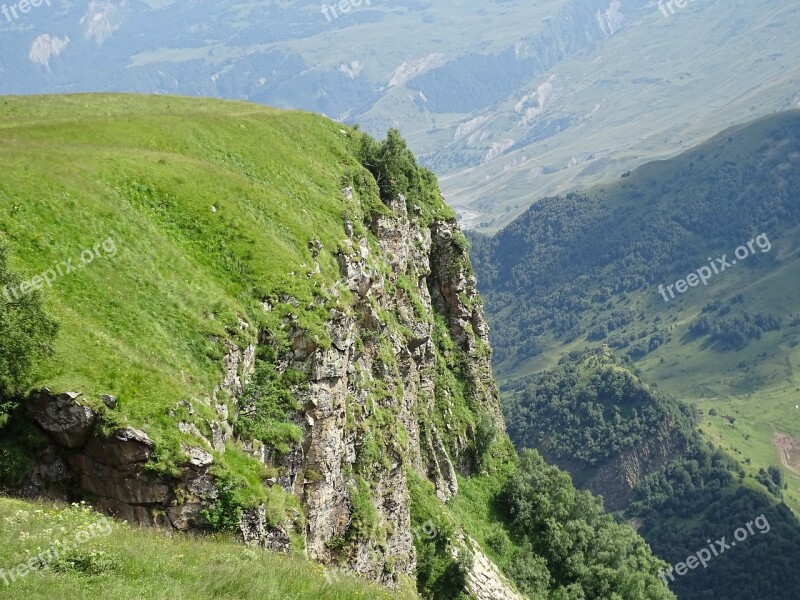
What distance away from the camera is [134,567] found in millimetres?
23984

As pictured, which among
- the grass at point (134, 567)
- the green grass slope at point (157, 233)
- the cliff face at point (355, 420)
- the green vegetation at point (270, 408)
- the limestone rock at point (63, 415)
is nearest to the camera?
the grass at point (134, 567)

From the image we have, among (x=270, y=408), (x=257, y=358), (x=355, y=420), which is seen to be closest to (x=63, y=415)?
(x=270, y=408)

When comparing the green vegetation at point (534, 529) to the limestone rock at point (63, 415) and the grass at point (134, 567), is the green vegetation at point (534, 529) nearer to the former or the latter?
the grass at point (134, 567)

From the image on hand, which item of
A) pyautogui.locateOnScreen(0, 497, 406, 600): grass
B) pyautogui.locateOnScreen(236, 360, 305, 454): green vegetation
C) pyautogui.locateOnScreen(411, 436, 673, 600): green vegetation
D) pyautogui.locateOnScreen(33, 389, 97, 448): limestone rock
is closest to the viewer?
pyautogui.locateOnScreen(0, 497, 406, 600): grass

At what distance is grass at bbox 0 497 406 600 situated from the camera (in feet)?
72.5

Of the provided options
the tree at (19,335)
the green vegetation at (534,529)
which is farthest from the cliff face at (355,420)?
the green vegetation at (534,529)

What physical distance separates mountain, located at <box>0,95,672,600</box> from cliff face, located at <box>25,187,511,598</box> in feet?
0.50

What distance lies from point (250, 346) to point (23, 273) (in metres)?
12.8

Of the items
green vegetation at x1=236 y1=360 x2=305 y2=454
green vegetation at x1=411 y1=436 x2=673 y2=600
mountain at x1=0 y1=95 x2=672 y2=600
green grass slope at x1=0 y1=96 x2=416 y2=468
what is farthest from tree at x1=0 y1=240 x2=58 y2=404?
green vegetation at x1=411 y1=436 x2=673 y2=600

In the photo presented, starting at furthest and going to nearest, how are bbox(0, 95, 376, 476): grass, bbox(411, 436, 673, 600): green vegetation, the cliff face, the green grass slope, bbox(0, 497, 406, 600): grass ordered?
bbox(411, 436, 673, 600): green vegetation, the green grass slope, bbox(0, 95, 376, 476): grass, the cliff face, bbox(0, 497, 406, 600): grass

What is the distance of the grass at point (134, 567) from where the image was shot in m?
22.1

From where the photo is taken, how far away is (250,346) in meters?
43.0

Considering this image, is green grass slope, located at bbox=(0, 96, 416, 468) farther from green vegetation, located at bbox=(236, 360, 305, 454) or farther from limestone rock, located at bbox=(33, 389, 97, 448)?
green vegetation, located at bbox=(236, 360, 305, 454)

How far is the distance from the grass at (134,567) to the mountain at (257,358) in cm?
28
